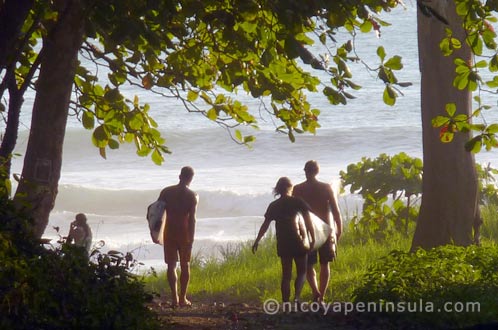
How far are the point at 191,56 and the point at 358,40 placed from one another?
47455mm

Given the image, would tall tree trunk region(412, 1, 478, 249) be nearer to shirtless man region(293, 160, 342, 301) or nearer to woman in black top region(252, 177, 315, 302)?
shirtless man region(293, 160, 342, 301)

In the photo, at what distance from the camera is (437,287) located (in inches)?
345

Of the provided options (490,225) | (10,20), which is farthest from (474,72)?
(490,225)

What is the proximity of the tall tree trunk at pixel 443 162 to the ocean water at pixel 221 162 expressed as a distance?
434 inches

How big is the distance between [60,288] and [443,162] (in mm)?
8211

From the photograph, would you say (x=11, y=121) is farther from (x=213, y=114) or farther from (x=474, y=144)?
(x=474, y=144)

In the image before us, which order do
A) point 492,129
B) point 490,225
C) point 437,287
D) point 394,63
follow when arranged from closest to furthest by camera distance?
point 394,63 < point 492,129 < point 437,287 < point 490,225

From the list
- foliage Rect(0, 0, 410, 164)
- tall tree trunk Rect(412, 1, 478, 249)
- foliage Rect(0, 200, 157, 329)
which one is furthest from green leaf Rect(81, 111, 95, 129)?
tall tree trunk Rect(412, 1, 478, 249)

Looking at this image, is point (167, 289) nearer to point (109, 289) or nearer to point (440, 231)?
point (440, 231)

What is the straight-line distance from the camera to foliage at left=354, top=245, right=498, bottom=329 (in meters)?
8.41

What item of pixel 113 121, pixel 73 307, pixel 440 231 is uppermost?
pixel 113 121

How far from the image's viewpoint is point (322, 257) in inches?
473

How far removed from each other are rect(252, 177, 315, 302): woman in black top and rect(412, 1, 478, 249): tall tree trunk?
2037 millimetres

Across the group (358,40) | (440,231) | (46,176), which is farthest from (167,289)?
(358,40)
